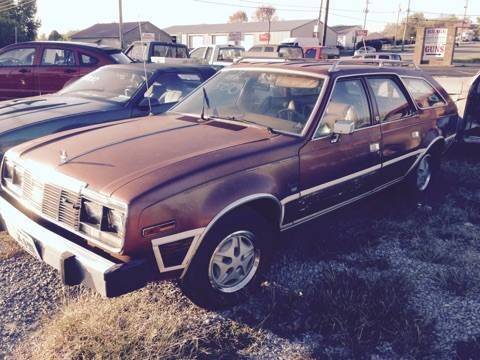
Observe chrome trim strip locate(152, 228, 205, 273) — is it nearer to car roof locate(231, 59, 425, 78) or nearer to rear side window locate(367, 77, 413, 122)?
car roof locate(231, 59, 425, 78)

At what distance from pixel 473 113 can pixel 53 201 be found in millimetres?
6355

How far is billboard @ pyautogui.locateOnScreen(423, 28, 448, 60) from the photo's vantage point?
111 feet

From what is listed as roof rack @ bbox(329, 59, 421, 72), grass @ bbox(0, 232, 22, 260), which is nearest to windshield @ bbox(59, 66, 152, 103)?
grass @ bbox(0, 232, 22, 260)

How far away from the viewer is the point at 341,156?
3.81 m

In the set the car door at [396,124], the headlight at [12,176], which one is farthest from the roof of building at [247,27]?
the headlight at [12,176]

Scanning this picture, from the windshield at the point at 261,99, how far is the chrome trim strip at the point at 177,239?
1.31 meters

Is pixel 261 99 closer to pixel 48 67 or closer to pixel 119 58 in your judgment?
pixel 119 58

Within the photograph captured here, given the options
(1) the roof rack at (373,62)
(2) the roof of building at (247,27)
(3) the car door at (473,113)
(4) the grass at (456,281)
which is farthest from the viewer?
(2) the roof of building at (247,27)

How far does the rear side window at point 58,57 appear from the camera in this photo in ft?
29.1

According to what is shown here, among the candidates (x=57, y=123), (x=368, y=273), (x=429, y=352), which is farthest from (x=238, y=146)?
(x=57, y=123)

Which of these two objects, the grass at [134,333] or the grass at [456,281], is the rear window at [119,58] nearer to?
the grass at [134,333]

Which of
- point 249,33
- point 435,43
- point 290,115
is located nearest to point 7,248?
point 290,115

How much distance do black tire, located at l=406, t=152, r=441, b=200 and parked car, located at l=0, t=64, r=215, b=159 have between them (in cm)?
310

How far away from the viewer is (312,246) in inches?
163
